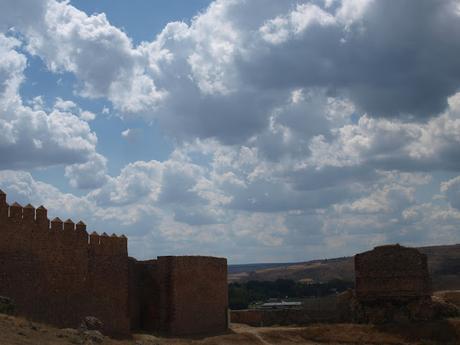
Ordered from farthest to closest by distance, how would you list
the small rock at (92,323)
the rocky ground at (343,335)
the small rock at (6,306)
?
1. the rocky ground at (343,335)
2. the small rock at (92,323)
3. the small rock at (6,306)

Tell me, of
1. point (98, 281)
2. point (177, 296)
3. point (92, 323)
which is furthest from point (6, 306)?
point (177, 296)

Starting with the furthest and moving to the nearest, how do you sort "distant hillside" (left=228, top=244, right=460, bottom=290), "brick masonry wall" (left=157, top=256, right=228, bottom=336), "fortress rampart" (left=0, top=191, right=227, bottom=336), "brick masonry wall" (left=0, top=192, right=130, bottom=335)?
"distant hillside" (left=228, top=244, right=460, bottom=290)
"brick masonry wall" (left=157, top=256, right=228, bottom=336)
"fortress rampart" (left=0, top=191, right=227, bottom=336)
"brick masonry wall" (left=0, top=192, right=130, bottom=335)

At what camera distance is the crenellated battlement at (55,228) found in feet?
69.6

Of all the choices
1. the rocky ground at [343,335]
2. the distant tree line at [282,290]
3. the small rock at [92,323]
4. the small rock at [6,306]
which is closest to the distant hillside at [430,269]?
the distant tree line at [282,290]

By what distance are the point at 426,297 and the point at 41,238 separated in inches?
803

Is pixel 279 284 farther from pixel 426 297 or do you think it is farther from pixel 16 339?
pixel 16 339

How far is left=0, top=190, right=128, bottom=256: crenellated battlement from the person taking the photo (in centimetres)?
2122

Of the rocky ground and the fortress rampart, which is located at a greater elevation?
the fortress rampart

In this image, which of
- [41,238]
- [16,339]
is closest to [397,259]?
[41,238]

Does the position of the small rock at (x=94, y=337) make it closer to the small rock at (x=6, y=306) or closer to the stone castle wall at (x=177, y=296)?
the small rock at (x=6, y=306)

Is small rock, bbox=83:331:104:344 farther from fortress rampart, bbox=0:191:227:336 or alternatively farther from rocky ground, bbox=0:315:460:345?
rocky ground, bbox=0:315:460:345

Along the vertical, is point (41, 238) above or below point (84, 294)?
above

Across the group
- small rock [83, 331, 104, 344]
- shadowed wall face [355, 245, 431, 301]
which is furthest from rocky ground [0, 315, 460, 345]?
small rock [83, 331, 104, 344]

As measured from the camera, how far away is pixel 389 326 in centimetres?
3122
